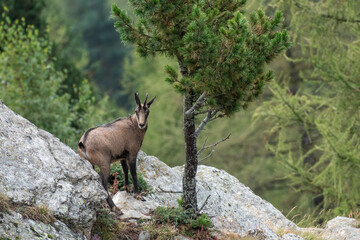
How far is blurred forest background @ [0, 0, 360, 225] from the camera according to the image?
15.1 meters

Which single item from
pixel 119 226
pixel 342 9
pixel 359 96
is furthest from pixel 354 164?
pixel 119 226

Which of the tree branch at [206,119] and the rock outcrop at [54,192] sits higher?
the tree branch at [206,119]

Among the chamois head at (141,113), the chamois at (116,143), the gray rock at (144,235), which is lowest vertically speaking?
the gray rock at (144,235)

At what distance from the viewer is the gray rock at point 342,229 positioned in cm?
1037

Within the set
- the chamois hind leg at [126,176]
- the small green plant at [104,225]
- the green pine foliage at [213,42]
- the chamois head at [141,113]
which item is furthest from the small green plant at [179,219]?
the green pine foliage at [213,42]

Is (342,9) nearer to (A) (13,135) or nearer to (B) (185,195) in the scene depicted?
(B) (185,195)

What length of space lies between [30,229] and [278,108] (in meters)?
11.1

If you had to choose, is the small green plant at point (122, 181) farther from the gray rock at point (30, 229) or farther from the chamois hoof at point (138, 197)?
the gray rock at point (30, 229)

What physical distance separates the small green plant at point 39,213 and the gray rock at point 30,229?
57 mm

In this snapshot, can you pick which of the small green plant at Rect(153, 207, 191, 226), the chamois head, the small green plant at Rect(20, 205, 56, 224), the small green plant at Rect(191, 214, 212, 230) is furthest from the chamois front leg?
the small green plant at Rect(20, 205, 56, 224)

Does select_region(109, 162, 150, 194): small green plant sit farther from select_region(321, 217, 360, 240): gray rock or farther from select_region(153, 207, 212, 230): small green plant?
select_region(321, 217, 360, 240): gray rock

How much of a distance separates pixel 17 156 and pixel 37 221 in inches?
37.9

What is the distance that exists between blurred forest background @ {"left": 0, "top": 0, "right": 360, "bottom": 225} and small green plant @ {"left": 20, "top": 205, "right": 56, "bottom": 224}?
260cm

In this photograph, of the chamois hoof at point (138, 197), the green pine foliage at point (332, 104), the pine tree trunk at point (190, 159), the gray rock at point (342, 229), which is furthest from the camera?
the green pine foliage at point (332, 104)
